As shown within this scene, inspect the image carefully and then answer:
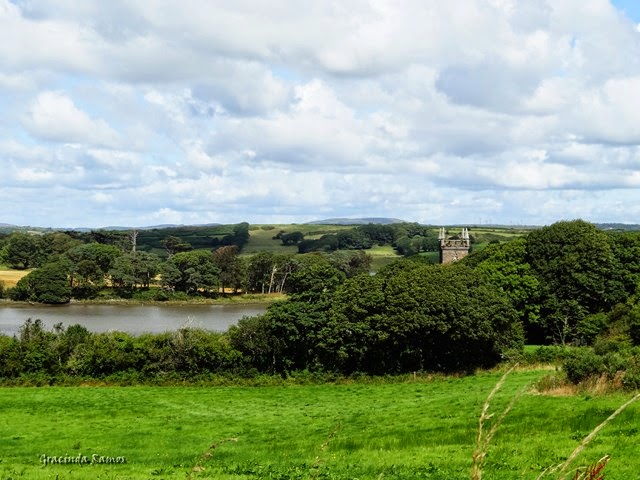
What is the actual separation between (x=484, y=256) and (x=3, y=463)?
54934 mm

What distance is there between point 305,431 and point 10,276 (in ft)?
422

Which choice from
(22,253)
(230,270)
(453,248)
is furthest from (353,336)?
(22,253)

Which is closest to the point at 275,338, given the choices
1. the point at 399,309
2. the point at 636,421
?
the point at 399,309

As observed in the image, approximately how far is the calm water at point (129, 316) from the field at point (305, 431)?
134 ft

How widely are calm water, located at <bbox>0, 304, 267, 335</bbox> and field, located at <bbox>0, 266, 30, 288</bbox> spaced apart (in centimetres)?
1336

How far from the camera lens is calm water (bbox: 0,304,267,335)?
84.3 metres

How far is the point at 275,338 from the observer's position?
158 ft

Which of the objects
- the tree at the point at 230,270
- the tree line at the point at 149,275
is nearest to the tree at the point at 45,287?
the tree line at the point at 149,275

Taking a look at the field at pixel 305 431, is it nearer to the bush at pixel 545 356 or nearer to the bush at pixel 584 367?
the bush at pixel 584 367

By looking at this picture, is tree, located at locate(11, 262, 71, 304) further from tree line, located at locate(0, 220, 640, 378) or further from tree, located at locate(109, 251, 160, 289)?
tree line, located at locate(0, 220, 640, 378)

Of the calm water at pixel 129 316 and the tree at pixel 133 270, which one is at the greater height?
the tree at pixel 133 270

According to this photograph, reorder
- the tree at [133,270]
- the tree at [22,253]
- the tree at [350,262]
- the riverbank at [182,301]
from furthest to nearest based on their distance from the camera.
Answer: the tree at [22,253] → the tree at [350,262] → the tree at [133,270] → the riverbank at [182,301]

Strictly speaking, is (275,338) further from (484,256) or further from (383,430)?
(484,256)

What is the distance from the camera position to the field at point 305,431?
17125mm
